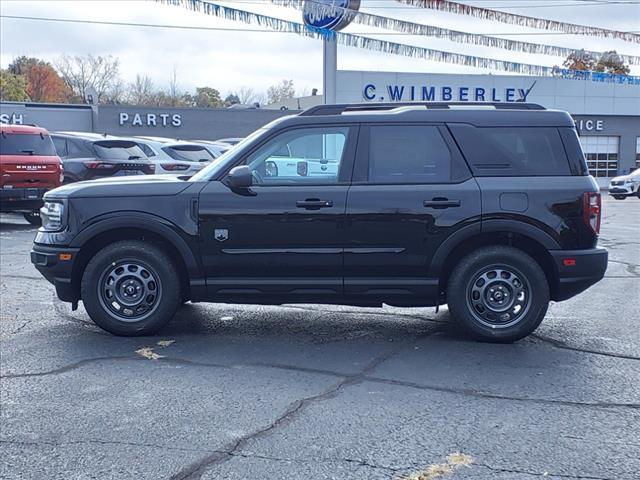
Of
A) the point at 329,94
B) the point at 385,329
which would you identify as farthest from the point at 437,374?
the point at 329,94

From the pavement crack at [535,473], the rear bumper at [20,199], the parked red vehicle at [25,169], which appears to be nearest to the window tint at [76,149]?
the parked red vehicle at [25,169]

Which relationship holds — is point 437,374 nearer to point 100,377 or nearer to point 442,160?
point 442,160

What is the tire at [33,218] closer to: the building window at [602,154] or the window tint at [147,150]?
the window tint at [147,150]

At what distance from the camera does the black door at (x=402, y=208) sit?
22.4ft

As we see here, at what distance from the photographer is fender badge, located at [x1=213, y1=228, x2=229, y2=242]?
6.90 m

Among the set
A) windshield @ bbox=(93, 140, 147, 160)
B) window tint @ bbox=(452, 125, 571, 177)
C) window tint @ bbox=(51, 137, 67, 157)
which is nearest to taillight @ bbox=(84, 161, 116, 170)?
windshield @ bbox=(93, 140, 147, 160)

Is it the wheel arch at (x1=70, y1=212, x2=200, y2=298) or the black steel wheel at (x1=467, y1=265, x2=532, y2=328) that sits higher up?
the wheel arch at (x1=70, y1=212, x2=200, y2=298)

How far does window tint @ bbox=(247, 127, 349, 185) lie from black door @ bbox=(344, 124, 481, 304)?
0.70 ft

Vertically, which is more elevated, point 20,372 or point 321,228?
point 321,228

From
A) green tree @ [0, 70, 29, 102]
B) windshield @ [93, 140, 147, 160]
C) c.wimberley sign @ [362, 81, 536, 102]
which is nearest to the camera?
windshield @ [93, 140, 147, 160]

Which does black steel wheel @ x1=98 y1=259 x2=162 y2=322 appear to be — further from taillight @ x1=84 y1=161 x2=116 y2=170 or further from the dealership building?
the dealership building

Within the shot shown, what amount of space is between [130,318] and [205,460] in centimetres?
295

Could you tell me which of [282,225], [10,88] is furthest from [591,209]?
[10,88]

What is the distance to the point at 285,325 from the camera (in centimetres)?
770
